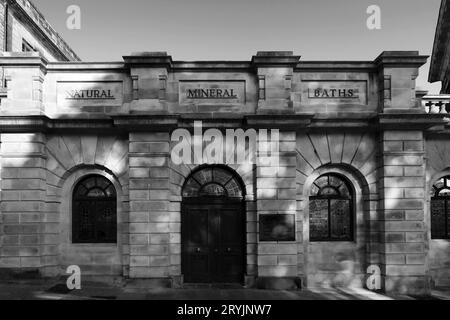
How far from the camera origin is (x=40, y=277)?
11844 millimetres

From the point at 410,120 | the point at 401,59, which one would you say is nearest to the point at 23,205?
the point at 410,120

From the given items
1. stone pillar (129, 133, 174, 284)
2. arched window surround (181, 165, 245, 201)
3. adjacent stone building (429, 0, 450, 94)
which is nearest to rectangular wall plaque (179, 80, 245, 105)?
stone pillar (129, 133, 174, 284)

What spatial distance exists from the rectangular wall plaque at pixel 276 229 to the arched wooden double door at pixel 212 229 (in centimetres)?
84

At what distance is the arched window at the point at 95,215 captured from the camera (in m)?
12.6

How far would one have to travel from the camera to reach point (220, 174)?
41.9ft

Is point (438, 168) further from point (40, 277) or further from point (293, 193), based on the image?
point (40, 277)

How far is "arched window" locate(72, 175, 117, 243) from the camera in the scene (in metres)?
12.6

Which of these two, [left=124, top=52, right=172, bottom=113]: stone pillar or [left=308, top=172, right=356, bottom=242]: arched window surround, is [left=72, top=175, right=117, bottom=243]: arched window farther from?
[left=308, top=172, right=356, bottom=242]: arched window surround

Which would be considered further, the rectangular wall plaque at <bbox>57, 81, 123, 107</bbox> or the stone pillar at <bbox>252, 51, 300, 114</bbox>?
the rectangular wall plaque at <bbox>57, 81, 123, 107</bbox>

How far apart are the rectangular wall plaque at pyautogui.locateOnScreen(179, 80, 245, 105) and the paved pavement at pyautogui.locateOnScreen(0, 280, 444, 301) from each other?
5.93 m

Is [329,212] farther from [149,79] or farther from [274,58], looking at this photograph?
[149,79]

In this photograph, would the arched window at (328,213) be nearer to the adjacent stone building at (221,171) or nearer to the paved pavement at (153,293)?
the adjacent stone building at (221,171)

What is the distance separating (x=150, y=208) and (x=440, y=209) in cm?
987
